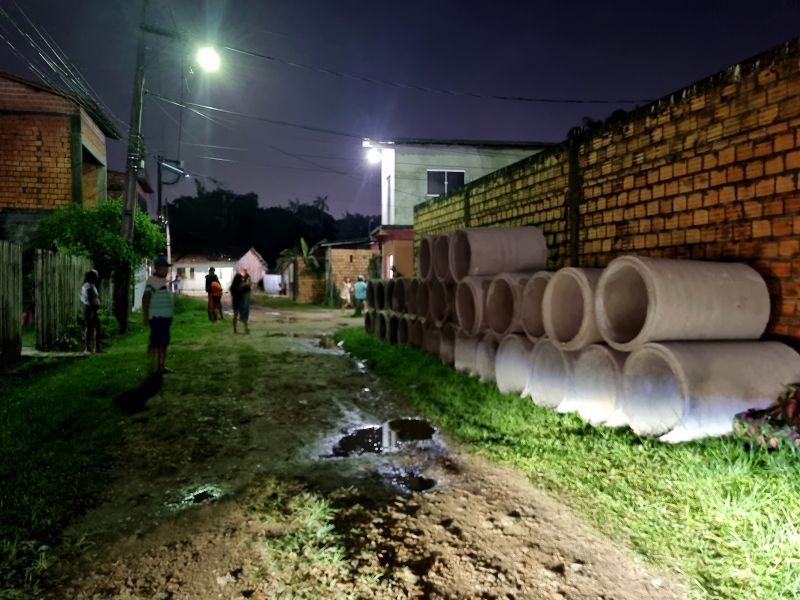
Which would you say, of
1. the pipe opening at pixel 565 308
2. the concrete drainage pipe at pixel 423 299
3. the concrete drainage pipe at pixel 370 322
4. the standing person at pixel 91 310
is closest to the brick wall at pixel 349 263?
the concrete drainage pipe at pixel 370 322

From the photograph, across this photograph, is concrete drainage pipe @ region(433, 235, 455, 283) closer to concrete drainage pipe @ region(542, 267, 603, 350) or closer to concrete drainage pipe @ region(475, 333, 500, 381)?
concrete drainage pipe @ region(475, 333, 500, 381)

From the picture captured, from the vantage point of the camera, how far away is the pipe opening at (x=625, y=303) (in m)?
4.09

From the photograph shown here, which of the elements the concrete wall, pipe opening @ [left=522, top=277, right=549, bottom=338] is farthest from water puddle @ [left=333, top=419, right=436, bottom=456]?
the concrete wall

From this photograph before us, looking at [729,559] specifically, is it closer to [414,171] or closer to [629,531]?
[629,531]

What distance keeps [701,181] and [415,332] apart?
4.84 metres

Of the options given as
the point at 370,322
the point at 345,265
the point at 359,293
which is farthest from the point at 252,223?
the point at 370,322

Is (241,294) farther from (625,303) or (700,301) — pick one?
(700,301)

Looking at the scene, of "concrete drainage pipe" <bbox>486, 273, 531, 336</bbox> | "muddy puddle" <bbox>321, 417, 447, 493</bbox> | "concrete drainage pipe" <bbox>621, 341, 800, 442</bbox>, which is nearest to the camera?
"concrete drainage pipe" <bbox>621, 341, 800, 442</bbox>

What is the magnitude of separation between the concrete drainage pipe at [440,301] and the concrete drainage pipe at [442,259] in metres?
0.10

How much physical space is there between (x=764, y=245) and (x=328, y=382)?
4.91 metres

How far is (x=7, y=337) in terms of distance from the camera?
7027 millimetres

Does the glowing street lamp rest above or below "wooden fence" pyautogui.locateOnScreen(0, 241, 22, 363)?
above

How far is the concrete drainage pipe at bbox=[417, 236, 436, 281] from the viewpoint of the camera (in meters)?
7.18

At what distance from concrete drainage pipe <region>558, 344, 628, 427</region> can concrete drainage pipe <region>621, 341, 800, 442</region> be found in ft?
1.43
